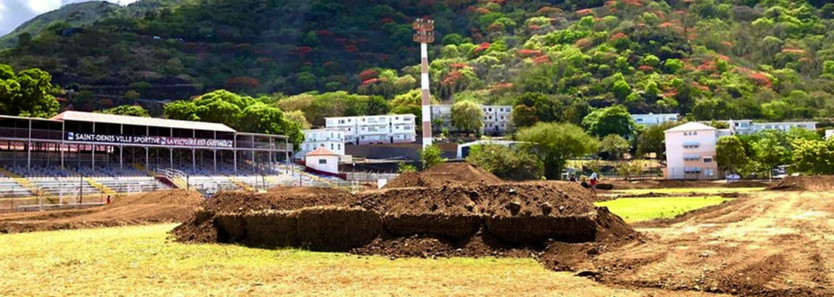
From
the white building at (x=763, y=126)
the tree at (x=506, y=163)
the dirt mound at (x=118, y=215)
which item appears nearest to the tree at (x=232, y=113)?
the tree at (x=506, y=163)

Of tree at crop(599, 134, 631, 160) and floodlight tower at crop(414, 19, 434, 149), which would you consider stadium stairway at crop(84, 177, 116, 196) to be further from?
tree at crop(599, 134, 631, 160)

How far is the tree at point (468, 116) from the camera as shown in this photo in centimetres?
12075

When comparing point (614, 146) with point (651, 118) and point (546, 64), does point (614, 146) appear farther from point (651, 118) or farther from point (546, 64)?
point (546, 64)

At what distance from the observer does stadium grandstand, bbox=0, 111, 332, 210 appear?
46500 mm

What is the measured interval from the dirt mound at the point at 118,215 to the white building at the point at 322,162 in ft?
122

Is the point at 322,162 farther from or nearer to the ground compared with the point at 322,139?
nearer to the ground

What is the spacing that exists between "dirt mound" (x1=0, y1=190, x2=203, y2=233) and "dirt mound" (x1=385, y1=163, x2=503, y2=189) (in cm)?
1231

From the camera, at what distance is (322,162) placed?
255 ft

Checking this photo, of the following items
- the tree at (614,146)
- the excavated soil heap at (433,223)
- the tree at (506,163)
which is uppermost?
the tree at (614,146)

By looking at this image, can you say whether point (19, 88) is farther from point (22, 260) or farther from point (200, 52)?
point (200, 52)

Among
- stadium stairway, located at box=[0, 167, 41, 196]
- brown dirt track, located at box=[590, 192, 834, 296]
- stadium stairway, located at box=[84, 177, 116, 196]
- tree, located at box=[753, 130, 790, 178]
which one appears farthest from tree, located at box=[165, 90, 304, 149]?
brown dirt track, located at box=[590, 192, 834, 296]

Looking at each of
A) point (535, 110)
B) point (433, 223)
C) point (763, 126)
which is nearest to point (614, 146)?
point (535, 110)

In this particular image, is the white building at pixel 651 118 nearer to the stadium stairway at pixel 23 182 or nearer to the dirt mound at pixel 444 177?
the dirt mound at pixel 444 177

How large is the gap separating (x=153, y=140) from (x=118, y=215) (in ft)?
87.9
